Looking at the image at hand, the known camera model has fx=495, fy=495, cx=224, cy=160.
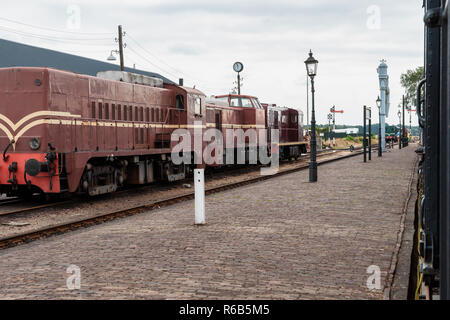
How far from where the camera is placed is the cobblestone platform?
5.32m

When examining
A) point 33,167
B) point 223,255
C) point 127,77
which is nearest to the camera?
point 223,255

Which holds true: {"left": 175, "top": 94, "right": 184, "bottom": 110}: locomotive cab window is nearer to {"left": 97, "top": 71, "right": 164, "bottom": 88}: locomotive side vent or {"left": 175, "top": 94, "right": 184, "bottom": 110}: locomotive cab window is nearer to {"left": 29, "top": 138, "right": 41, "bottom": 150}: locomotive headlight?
{"left": 97, "top": 71, "right": 164, "bottom": 88}: locomotive side vent

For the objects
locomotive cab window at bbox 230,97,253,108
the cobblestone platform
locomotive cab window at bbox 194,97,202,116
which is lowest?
the cobblestone platform

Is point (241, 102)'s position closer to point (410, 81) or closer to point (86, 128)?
point (86, 128)

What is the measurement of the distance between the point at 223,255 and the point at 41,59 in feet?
117

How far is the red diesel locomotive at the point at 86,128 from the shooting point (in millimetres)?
12352

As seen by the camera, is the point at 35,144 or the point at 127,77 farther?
the point at 127,77

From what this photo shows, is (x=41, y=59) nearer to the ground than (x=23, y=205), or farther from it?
farther from it

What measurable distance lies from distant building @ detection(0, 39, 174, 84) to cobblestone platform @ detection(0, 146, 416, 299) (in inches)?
1111

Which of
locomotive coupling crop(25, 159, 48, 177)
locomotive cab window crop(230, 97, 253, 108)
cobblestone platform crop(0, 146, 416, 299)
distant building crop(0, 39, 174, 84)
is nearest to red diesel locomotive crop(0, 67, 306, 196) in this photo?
locomotive coupling crop(25, 159, 48, 177)

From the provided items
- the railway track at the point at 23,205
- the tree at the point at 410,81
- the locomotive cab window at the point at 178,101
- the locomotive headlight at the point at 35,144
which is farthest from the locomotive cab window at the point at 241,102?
the tree at the point at 410,81

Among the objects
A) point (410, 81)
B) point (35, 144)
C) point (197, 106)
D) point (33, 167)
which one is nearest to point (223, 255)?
point (33, 167)

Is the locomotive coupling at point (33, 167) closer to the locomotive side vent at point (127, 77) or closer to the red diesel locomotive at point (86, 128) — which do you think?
the red diesel locomotive at point (86, 128)

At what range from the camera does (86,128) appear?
1373cm
